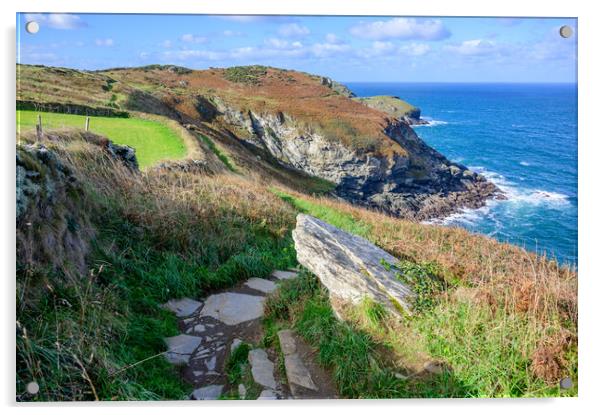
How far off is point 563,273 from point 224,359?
3921 millimetres

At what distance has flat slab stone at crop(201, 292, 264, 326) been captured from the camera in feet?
19.5

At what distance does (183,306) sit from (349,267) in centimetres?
229

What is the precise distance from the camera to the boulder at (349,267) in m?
5.04

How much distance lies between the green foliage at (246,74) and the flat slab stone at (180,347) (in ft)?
12.6

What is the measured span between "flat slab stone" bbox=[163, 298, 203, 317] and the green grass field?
2.70 m

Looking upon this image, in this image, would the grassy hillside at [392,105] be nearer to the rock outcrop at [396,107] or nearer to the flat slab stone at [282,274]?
the rock outcrop at [396,107]

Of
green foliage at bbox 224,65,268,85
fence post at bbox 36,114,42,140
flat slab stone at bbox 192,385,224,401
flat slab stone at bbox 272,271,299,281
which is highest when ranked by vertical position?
green foliage at bbox 224,65,268,85

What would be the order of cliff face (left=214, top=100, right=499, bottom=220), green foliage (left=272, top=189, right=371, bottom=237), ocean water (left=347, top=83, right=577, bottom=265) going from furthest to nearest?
cliff face (left=214, top=100, right=499, bottom=220), green foliage (left=272, top=189, right=371, bottom=237), ocean water (left=347, top=83, right=577, bottom=265)

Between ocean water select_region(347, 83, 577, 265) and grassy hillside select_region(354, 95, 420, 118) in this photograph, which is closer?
ocean water select_region(347, 83, 577, 265)

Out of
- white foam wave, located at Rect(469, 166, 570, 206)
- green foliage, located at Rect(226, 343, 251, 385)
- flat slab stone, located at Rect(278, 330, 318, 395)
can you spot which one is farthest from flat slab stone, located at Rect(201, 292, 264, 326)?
white foam wave, located at Rect(469, 166, 570, 206)

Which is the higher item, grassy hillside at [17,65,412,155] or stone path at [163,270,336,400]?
grassy hillside at [17,65,412,155]

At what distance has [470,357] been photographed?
4406 mm

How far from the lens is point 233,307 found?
20.4 ft

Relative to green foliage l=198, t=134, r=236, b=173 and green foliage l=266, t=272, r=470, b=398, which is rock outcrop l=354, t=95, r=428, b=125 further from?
green foliage l=198, t=134, r=236, b=173
